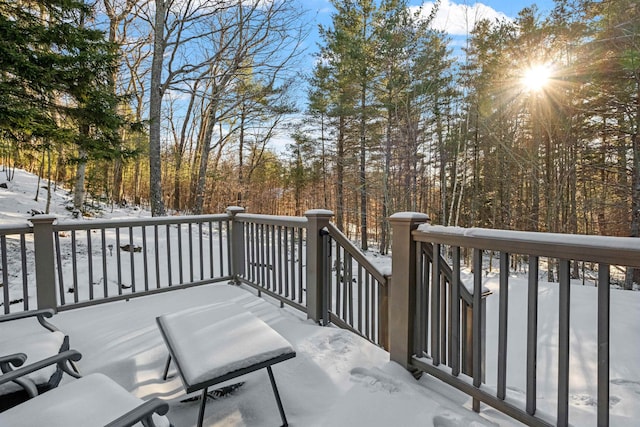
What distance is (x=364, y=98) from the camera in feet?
38.7

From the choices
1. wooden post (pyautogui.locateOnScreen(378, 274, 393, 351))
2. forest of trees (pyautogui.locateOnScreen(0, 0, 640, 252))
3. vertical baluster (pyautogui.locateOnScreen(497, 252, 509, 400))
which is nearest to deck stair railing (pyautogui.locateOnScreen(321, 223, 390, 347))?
wooden post (pyautogui.locateOnScreen(378, 274, 393, 351))

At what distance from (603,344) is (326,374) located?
1427 millimetres

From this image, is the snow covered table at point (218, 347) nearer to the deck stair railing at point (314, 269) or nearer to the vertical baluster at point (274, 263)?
the deck stair railing at point (314, 269)

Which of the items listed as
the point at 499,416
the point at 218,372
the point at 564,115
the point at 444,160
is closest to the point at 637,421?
the point at 499,416

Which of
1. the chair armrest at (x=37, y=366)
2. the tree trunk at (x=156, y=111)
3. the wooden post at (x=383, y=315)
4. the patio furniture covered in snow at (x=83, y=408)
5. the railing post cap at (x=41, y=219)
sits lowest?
the wooden post at (x=383, y=315)

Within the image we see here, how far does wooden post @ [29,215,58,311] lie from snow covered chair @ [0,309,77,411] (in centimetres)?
93

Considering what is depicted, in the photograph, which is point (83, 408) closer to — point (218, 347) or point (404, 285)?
point (218, 347)

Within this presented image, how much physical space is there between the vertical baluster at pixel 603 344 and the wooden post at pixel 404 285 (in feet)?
2.94

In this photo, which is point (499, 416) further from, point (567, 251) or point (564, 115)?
point (564, 115)

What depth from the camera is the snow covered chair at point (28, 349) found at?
1.33 metres

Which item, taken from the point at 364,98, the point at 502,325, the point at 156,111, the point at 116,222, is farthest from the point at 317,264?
the point at 364,98

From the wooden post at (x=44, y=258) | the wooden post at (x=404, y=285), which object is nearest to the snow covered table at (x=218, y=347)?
the wooden post at (x=404, y=285)

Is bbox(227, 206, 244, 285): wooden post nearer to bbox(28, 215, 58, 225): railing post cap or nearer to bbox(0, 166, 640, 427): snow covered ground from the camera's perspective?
bbox(0, 166, 640, 427): snow covered ground

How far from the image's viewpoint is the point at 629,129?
7.85m
